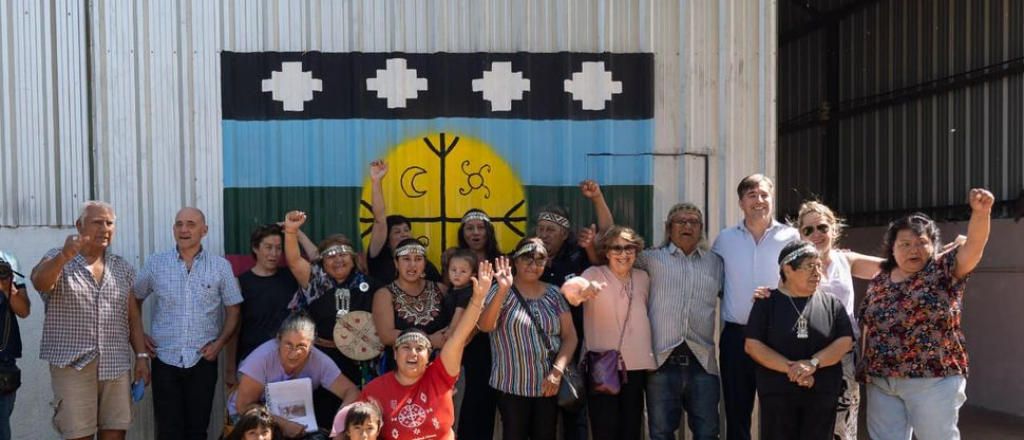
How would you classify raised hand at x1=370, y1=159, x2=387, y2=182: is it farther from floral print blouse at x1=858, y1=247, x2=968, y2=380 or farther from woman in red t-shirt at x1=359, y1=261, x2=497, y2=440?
floral print blouse at x1=858, y1=247, x2=968, y2=380

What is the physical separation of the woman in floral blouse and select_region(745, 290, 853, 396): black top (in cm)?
24

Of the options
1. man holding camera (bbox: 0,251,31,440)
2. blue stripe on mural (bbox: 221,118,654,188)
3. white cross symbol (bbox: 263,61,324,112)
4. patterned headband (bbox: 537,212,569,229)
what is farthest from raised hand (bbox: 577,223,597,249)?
man holding camera (bbox: 0,251,31,440)

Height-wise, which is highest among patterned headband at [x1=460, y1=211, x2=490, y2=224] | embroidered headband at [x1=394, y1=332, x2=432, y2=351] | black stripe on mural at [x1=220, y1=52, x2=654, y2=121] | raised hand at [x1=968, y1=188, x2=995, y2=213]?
black stripe on mural at [x1=220, y1=52, x2=654, y2=121]

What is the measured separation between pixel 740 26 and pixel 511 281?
2737mm

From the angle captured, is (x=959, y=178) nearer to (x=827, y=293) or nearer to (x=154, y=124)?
(x=827, y=293)

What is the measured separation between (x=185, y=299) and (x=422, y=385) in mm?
1626

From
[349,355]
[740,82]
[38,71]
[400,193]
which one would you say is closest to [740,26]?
[740,82]

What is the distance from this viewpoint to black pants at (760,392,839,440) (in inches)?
187

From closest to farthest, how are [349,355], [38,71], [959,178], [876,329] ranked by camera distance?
[876,329] → [349,355] → [38,71] → [959,178]

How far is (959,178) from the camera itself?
30.9 feet

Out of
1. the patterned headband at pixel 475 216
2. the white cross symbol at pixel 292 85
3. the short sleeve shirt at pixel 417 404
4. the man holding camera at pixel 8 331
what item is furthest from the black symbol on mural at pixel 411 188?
the man holding camera at pixel 8 331

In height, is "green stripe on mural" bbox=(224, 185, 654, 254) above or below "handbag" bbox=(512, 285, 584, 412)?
above

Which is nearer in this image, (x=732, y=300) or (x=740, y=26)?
(x=732, y=300)

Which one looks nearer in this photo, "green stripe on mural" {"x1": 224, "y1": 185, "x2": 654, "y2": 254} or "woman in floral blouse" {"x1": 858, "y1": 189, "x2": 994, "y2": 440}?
"woman in floral blouse" {"x1": 858, "y1": 189, "x2": 994, "y2": 440}
